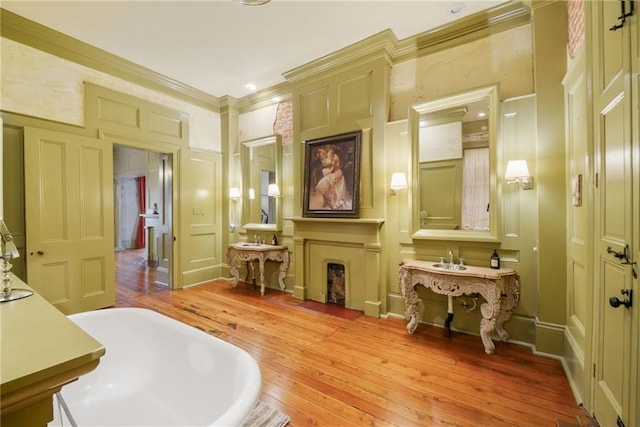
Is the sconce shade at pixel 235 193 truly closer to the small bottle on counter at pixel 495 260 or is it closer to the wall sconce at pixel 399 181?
the wall sconce at pixel 399 181

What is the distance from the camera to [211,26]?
10.1ft

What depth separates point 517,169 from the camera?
8.23 ft

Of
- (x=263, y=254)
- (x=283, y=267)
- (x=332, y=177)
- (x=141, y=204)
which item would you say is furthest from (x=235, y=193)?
(x=141, y=204)

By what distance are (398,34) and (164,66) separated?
3.27 meters

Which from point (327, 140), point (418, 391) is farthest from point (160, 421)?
point (327, 140)

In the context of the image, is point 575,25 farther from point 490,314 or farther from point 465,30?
point 490,314

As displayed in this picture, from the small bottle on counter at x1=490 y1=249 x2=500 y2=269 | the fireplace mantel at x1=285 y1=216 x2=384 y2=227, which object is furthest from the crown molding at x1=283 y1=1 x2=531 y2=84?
the small bottle on counter at x1=490 y1=249 x2=500 y2=269

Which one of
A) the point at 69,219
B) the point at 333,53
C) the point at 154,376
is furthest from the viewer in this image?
the point at 333,53

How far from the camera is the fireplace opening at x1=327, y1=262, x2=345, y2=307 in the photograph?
3.78 metres

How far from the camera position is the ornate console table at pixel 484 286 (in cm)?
243

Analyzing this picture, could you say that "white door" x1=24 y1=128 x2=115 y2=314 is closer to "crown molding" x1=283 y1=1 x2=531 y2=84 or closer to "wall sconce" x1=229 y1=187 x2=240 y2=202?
"wall sconce" x1=229 y1=187 x2=240 y2=202

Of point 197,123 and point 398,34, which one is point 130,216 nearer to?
point 197,123

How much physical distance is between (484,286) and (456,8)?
9.09 ft

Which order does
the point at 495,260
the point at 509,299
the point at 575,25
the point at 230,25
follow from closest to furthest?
the point at 575,25
the point at 509,299
the point at 495,260
the point at 230,25
